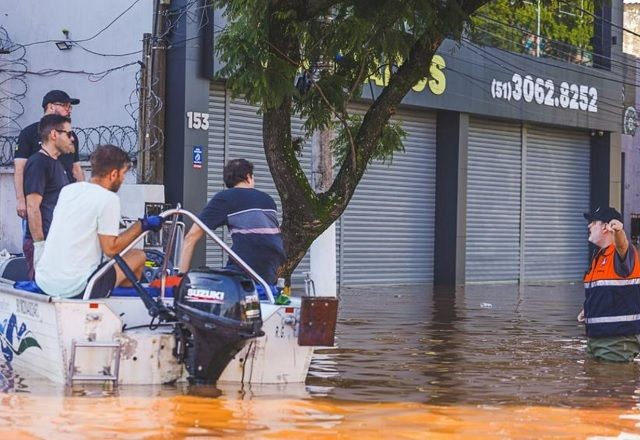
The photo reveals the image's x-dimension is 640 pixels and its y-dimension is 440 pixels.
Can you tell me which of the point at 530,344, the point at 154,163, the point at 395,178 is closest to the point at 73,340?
the point at 530,344

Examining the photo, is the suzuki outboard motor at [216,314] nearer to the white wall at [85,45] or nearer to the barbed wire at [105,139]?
the barbed wire at [105,139]

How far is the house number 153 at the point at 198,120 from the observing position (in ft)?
64.4

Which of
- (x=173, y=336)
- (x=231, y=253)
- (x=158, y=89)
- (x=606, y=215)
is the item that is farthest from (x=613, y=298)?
(x=158, y=89)

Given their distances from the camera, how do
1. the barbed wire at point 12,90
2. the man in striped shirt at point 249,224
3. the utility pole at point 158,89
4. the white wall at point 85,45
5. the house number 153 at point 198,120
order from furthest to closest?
the barbed wire at point 12,90, the white wall at point 85,45, the house number 153 at point 198,120, the utility pole at point 158,89, the man in striped shirt at point 249,224

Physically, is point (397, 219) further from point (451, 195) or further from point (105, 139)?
point (105, 139)

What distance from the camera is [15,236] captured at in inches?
787

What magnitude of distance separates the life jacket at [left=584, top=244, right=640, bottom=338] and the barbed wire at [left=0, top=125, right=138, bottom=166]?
10.1 meters

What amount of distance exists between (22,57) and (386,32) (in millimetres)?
11263

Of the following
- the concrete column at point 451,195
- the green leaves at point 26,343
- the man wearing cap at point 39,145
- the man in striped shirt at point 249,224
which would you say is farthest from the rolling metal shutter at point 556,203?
the green leaves at point 26,343

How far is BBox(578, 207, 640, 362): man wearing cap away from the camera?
423 inches

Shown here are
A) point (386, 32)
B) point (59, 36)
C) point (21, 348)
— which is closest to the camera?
point (21, 348)

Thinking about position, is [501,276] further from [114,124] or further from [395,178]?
[114,124]

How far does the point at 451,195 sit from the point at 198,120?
7520 millimetres

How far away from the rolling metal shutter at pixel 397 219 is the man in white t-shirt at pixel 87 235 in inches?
598
